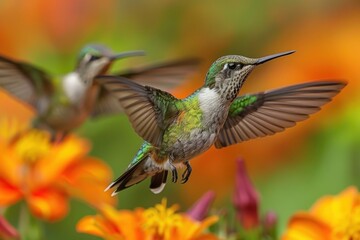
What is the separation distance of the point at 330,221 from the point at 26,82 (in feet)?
2.25

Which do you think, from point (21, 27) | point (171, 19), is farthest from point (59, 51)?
point (171, 19)

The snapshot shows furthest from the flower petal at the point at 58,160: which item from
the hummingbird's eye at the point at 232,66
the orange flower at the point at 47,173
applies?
the hummingbird's eye at the point at 232,66

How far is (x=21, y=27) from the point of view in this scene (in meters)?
3.09

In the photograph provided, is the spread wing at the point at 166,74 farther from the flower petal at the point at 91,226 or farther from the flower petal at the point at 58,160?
the flower petal at the point at 91,226

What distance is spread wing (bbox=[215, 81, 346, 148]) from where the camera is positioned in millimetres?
1211

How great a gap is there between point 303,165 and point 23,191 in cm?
128

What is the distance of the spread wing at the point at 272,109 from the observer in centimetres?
121

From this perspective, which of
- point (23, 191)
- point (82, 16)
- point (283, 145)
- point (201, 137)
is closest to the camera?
point (201, 137)

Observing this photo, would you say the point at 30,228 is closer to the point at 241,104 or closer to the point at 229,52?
the point at 241,104

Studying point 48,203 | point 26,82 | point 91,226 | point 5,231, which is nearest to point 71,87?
point 26,82

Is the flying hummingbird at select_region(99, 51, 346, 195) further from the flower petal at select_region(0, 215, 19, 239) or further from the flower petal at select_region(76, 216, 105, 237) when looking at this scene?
the flower petal at select_region(0, 215, 19, 239)

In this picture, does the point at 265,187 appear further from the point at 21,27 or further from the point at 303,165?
the point at 21,27

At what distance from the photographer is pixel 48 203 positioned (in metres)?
1.63

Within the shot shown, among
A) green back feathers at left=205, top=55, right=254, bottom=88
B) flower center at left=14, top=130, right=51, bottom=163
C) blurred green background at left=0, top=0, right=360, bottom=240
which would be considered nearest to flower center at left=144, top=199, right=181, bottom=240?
green back feathers at left=205, top=55, right=254, bottom=88
